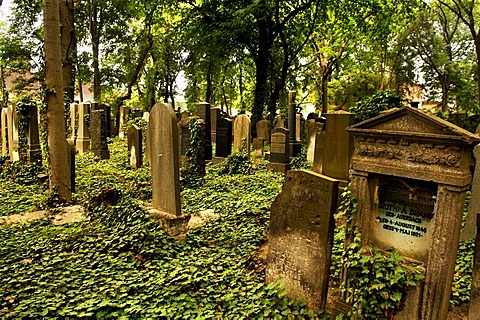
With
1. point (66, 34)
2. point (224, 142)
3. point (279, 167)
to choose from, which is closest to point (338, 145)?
point (279, 167)

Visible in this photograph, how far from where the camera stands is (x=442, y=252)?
3066 millimetres

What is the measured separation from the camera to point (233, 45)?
19844 mm

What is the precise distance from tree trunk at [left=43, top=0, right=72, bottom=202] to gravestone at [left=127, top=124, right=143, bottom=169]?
3.45 metres

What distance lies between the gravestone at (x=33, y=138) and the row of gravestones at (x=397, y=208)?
26.8 ft

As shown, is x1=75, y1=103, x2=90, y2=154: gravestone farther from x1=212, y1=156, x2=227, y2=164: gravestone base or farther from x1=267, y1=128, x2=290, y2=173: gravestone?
x1=267, y1=128, x2=290, y2=173: gravestone

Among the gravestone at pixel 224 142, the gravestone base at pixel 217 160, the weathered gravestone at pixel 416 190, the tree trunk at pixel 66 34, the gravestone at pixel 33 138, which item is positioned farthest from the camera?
the gravestone at pixel 224 142

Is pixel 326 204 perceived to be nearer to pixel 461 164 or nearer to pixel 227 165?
pixel 461 164

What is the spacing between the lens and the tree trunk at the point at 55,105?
6.54 metres

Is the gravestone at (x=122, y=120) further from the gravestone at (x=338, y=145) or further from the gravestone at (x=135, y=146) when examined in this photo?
the gravestone at (x=338, y=145)

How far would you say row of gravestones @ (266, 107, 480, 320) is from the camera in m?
3.00

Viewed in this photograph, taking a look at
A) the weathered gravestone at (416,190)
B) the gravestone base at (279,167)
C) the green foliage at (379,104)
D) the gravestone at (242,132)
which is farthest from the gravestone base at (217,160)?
the weathered gravestone at (416,190)

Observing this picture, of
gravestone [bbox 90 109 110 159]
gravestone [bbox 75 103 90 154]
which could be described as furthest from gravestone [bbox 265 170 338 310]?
gravestone [bbox 75 103 90 154]

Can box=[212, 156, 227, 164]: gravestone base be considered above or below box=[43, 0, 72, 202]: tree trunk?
below

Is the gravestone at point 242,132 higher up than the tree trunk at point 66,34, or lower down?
lower down
